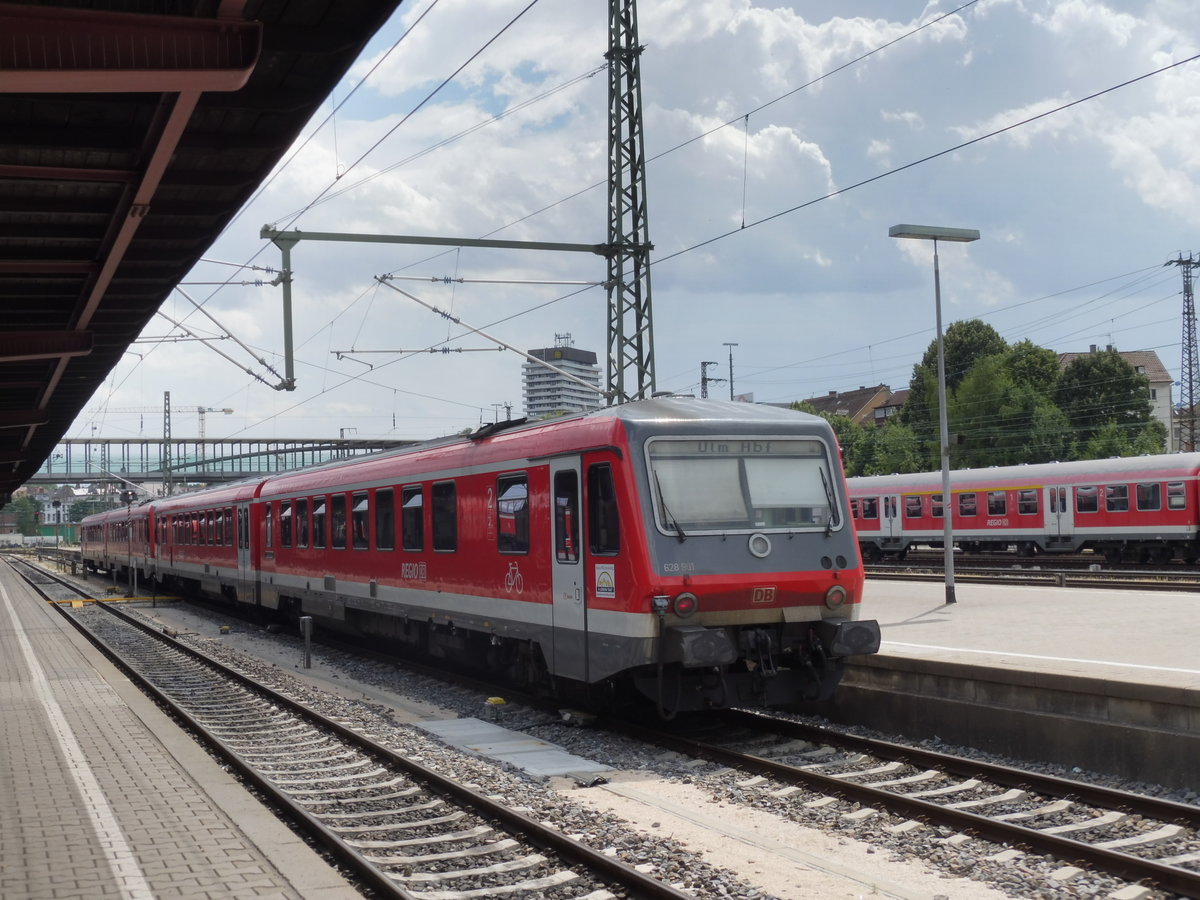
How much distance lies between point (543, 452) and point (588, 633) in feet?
6.37

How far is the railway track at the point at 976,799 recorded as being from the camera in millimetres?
6879

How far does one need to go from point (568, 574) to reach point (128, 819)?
4.57 m

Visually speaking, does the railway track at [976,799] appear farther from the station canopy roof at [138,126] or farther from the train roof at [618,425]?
the station canopy roof at [138,126]

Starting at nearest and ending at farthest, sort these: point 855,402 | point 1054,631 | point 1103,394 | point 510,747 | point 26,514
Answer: point 510,747, point 1054,631, point 1103,394, point 855,402, point 26,514

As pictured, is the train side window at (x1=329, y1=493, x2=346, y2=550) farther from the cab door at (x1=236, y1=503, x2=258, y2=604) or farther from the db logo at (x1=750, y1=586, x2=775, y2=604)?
the db logo at (x1=750, y1=586, x2=775, y2=604)

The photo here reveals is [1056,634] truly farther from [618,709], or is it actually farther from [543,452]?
[543,452]

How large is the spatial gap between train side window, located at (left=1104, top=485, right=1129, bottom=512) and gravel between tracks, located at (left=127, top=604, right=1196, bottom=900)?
977 inches

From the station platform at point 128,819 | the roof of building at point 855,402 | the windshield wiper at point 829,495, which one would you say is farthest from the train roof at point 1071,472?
the roof of building at point 855,402

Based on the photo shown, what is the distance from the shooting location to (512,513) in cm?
1230

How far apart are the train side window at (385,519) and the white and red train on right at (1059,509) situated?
1643 cm

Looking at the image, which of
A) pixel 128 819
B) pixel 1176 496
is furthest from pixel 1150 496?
pixel 128 819

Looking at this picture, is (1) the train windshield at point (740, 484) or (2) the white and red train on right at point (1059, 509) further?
(2) the white and red train on right at point (1059, 509)

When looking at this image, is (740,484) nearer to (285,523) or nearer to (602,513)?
(602,513)

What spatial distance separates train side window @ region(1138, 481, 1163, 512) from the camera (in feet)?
102
